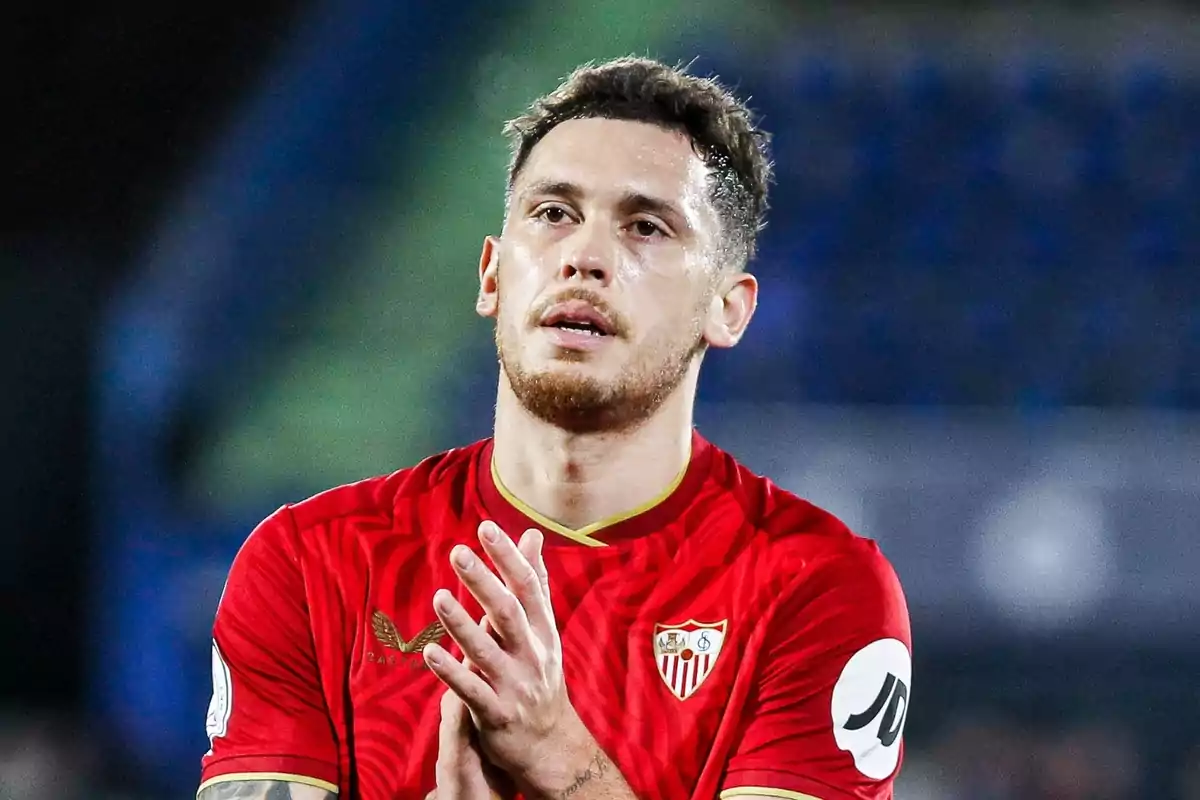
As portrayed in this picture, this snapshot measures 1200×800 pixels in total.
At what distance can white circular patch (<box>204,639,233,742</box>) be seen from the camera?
2.14m

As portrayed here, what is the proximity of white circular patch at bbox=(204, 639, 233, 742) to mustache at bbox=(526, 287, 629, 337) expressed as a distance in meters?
0.77

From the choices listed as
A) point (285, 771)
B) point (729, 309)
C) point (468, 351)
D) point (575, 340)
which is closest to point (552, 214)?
point (575, 340)

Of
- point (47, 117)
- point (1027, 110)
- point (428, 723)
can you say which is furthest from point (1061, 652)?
point (47, 117)

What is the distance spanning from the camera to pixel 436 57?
3.53 metres

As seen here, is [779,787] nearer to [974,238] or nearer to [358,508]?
[358,508]

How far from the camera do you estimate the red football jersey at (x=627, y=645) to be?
201 centimetres

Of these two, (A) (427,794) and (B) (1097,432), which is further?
(B) (1097,432)

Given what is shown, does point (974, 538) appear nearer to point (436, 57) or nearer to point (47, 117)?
point (436, 57)

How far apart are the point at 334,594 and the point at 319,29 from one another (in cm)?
194

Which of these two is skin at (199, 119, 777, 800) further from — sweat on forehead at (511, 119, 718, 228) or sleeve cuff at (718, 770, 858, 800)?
sleeve cuff at (718, 770, 858, 800)

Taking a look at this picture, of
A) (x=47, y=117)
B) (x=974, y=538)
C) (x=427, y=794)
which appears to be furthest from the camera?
(x=974, y=538)

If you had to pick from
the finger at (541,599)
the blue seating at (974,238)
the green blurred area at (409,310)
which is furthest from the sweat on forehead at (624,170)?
the blue seating at (974,238)

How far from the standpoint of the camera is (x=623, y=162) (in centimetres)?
215

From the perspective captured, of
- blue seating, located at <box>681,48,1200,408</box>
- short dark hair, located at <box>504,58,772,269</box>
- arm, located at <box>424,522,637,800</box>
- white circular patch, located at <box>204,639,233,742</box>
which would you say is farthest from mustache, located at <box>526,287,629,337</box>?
blue seating, located at <box>681,48,1200,408</box>
